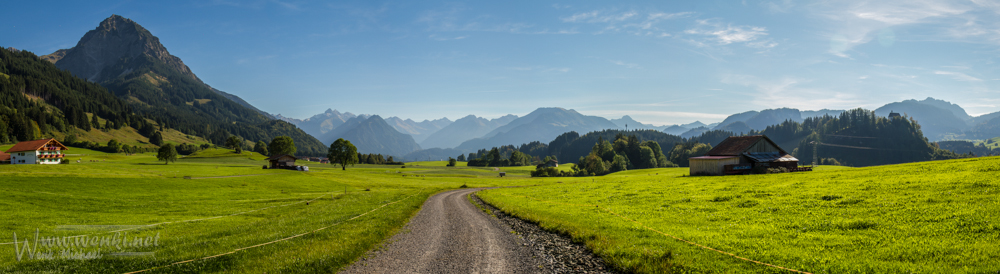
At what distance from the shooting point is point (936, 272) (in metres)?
9.05

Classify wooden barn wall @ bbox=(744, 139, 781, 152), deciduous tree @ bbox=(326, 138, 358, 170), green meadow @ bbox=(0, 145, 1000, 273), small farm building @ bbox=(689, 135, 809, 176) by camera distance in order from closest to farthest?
green meadow @ bbox=(0, 145, 1000, 273) < small farm building @ bbox=(689, 135, 809, 176) < wooden barn wall @ bbox=(744, 139, 781, 152) < deciduous tree @ bbox=(326, 138, 358, 170)

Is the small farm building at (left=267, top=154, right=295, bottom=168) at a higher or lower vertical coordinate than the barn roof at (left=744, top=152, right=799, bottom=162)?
lower

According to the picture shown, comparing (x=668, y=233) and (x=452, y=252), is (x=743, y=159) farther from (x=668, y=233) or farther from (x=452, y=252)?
(x=452, y=252)

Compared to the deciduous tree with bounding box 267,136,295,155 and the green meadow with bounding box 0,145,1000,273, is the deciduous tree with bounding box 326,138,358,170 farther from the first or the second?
the green meadow with bounding box 0,145,1000,273

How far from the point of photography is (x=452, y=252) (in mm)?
15273

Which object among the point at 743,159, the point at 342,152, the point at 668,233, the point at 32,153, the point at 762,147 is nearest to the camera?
the point at 668,233

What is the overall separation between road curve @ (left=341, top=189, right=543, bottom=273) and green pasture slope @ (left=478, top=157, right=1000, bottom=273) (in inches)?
120

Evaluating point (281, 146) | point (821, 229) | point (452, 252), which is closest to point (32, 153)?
point (281, 146)

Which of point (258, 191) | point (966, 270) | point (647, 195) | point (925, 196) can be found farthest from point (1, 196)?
point (925, 196)

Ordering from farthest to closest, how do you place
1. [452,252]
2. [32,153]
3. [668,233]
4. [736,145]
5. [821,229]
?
[32,153], [736,145], [668,233], [452,252], [821,229]

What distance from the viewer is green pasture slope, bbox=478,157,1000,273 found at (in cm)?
1052

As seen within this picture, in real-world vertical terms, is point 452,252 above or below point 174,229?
above

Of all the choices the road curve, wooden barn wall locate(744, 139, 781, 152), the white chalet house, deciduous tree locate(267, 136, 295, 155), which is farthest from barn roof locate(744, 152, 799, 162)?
deciduous tree locate(267, 136, 295, 155)

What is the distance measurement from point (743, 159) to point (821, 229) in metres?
62.7
